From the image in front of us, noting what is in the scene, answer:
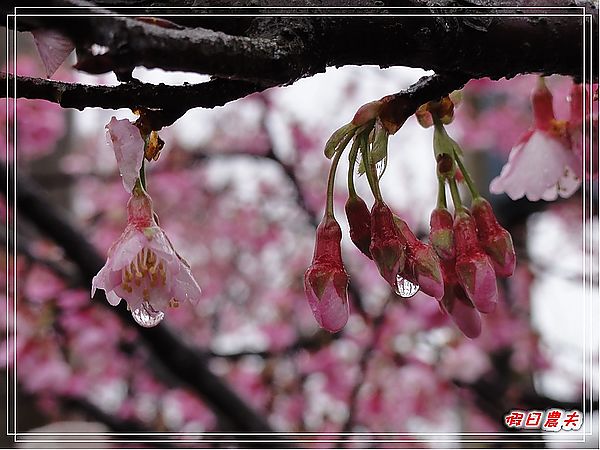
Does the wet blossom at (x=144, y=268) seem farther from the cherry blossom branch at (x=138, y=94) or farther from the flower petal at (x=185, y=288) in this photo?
the cherry blossom branch at (x=138, y=94)

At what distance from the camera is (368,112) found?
1.38 ft

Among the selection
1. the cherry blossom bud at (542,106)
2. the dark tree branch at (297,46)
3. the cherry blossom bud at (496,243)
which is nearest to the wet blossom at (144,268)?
the dark tree branch at (297,46)

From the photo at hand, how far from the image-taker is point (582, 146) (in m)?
0.55

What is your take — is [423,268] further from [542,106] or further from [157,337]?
[157,337]

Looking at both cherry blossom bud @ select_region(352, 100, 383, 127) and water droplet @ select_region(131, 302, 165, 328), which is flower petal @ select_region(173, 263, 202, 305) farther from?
cherry blossom bud @ select_region(352, 100, 383, 127)

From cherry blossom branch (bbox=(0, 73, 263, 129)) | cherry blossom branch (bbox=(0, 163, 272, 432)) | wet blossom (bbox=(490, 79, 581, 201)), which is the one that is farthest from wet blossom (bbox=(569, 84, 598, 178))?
cherry blossom branch (bbox=(0, 163, 272, 432))

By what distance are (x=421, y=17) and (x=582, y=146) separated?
23cm

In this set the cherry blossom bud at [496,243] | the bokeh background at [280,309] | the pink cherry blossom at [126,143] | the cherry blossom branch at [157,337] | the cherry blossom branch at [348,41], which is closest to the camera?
the cherry blossom branch at [348,41]

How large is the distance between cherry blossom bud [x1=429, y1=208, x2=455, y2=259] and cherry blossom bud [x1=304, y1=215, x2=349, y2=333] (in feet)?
0.22

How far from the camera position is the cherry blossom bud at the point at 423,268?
17.1 inches

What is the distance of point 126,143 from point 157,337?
0.91 metres

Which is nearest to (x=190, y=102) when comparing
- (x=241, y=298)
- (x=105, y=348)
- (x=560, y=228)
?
(x=105, y=348)

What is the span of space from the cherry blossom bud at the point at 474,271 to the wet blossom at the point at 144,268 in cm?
18

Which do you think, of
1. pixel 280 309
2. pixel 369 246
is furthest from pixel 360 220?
pixel 280 309
